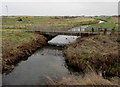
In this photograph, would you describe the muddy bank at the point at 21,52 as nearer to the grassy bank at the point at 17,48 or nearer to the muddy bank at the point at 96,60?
the grassy bank at the point at 17,48

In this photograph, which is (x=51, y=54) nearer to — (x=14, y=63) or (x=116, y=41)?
(x=14, y=63)

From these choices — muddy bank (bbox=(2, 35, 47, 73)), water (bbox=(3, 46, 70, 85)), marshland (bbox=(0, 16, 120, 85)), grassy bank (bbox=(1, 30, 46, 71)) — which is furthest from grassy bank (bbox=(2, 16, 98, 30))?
water (bbox=(3, 46, 70, 85))

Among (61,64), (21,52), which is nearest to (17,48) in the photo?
(21,52)

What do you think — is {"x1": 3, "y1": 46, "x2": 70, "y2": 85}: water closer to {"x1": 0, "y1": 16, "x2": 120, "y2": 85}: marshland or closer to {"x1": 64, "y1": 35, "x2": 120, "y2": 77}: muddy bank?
A: {"x1": 0, "y1": 16, "x2": 120, "y2": 85}: marshland

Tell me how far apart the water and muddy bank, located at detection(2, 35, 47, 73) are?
808 millimetres

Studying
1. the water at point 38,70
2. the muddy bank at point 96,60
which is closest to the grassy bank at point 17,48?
the water at point 38,70

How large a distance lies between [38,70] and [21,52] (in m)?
5.65

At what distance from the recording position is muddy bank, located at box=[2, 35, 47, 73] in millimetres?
17866

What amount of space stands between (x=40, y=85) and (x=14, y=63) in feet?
22.8

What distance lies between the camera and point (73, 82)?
11453mm

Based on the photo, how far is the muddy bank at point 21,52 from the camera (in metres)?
17.9

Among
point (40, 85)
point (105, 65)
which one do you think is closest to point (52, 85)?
point (40, 85)

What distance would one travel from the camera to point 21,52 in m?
21.0

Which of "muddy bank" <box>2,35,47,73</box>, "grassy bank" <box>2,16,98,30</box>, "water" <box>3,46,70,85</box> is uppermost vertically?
"grassy bank" <box>2,16,98,30</box>
